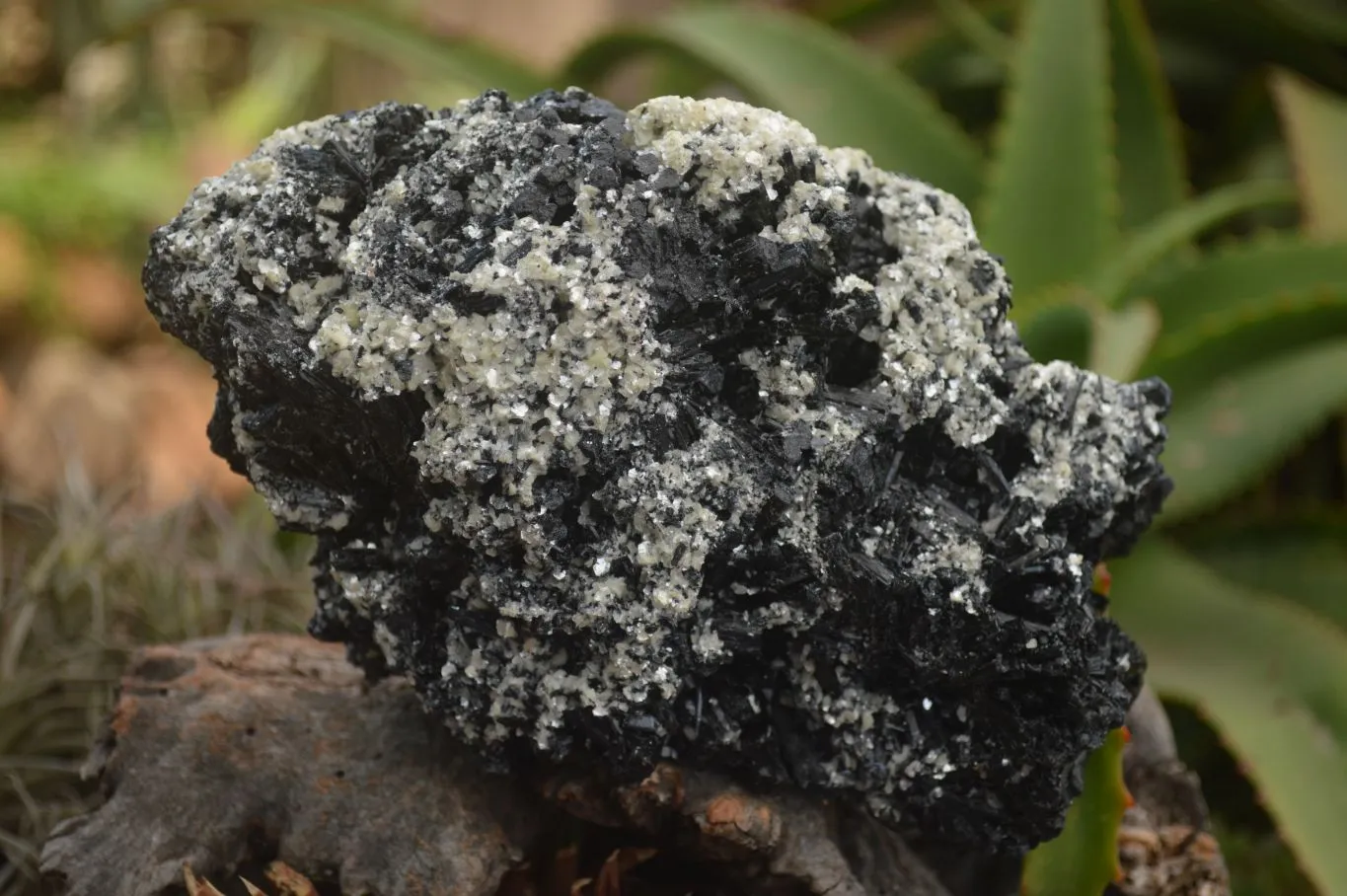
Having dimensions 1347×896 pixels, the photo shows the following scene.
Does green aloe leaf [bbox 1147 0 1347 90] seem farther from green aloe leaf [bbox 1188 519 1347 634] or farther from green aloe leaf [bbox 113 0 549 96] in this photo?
green aloe leaf [bbox 113 0 549 96]

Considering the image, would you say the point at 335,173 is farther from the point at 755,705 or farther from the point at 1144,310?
the point at 1144,310

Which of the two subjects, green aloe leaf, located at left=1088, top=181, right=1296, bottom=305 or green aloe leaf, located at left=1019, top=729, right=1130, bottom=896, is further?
green aloe leaf, located at left=1088, top=181, right=1296, bottom=305

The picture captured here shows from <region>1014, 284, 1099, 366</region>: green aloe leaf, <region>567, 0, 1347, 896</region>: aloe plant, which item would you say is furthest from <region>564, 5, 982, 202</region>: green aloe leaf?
<region>1014, 284, 1099, 366</region>: green aloe leaf

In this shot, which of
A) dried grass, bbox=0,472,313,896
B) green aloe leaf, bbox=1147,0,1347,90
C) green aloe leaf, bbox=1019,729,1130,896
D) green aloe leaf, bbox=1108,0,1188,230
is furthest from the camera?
green aloe leaf, bbox=1147,0,1347,90

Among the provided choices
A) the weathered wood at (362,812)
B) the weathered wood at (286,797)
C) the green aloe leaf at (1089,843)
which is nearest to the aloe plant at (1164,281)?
the green aloe leaf at (1089,843)

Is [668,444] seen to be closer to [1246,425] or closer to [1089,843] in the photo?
[1089,843]

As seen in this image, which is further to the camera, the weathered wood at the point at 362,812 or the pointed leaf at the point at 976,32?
the pointed leaf at the point at 976,32

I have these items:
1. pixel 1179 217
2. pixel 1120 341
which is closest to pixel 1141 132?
pixel 1179 217

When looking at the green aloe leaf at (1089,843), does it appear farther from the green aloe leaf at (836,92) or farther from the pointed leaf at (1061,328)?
the green aloe leaf at (836,92)
